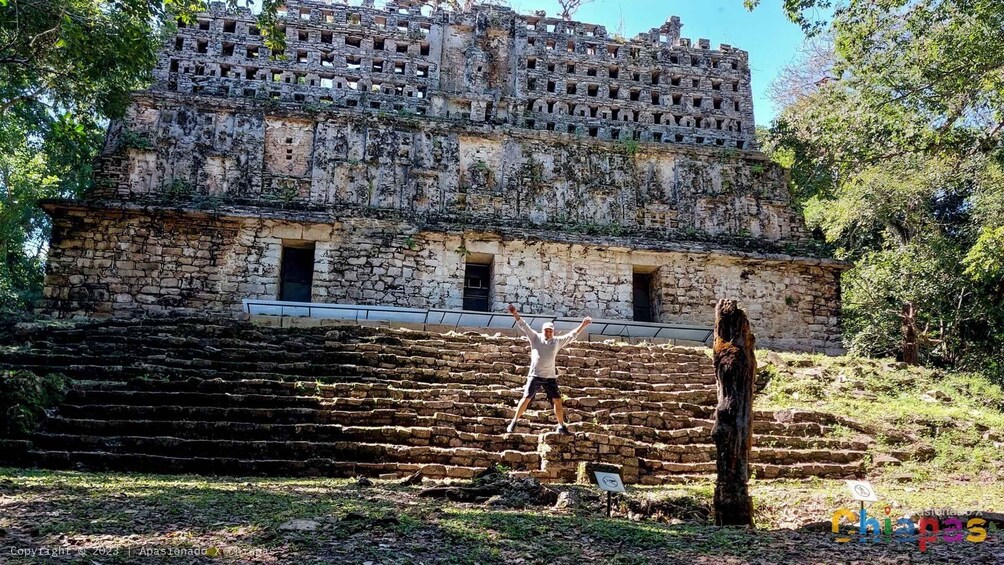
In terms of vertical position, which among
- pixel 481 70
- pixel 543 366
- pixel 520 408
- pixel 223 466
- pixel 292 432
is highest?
pixel 481 70

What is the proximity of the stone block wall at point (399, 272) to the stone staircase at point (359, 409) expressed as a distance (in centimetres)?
326

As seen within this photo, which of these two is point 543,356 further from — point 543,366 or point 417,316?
point 417,316

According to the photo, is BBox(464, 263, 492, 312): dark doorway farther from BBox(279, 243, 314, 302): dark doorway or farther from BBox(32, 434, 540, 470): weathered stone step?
BBox(32, 434, 540, 470): weathered stone step

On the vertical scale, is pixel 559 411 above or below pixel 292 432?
above

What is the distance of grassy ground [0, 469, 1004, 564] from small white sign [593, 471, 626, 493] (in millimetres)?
224

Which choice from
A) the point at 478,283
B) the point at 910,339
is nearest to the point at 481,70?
the point at 478,283

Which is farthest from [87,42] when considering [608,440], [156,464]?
[608,440]

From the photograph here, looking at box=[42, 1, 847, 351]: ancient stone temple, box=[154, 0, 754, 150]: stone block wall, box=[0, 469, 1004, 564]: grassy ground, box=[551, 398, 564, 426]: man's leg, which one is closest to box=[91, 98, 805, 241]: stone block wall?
box=[42, 1, 847, 351]: ancient stone temple

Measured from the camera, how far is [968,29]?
35.0ft

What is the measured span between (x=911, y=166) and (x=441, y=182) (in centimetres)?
1083

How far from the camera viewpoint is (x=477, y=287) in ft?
58.2

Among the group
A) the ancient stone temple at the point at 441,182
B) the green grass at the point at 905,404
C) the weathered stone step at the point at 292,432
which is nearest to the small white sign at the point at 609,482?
the weathered stone step at the point at 292,432

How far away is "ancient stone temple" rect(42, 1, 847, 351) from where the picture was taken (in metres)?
16.4

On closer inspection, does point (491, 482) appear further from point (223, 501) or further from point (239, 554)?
point (239, 554)
